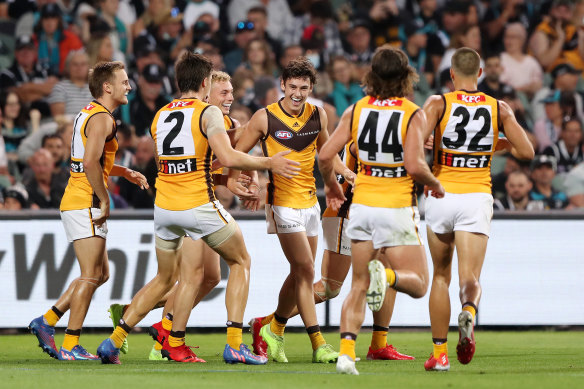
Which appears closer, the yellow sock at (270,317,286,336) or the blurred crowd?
the yellow sock at (270,317,286,336)

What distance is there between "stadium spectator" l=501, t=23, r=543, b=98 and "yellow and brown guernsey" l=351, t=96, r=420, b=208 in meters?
9.93

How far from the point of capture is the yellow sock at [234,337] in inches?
333

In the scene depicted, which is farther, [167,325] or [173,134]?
[167,325]

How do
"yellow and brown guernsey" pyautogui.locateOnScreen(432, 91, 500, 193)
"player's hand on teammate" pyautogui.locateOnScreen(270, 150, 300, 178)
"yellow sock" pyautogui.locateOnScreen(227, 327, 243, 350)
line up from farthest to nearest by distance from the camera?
"yellow sock" pyautogui.locateOnScreen(227, 327, 243, 350) → "yellow and brown guernsey" pyautogui.locateOnScreen(432, 91, 500, 193) → "player's hand on teammate" pyautogui.locateOnScreen(270, 150, 300, 178)

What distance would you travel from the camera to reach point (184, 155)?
27.5 feet

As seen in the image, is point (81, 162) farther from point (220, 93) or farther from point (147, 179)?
point (147, 179)

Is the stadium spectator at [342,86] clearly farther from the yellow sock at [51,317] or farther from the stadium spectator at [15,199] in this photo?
the yellow sock at [51,317]

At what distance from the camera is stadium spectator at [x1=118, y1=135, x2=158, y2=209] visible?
1369 centimetres

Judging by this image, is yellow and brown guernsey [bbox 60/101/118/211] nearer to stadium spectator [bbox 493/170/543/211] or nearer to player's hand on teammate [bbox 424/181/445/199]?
player's hand on teammate [bbox 424/181/445/199]

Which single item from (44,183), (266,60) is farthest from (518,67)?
(44,183)

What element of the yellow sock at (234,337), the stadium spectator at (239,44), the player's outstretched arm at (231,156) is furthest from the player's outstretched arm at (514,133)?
the stadium spectator at (239,44)

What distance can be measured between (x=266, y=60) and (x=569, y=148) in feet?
16.0

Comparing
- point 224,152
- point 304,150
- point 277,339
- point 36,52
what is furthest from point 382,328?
point 36,52

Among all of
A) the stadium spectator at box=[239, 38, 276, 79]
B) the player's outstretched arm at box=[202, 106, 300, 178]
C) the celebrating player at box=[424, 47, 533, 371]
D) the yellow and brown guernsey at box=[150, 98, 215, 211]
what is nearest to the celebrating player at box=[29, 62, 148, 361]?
the yellow and brown guernsey at box=[150, 98, 215, 211]
